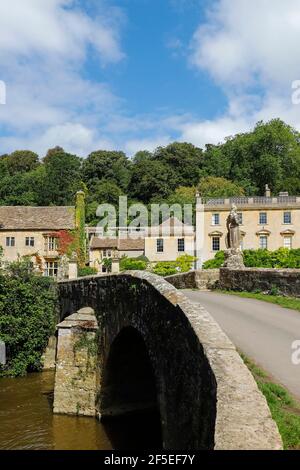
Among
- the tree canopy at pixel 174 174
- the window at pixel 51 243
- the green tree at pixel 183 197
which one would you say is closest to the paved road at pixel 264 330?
the window at pixel 51 243

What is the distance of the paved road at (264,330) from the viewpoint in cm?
881

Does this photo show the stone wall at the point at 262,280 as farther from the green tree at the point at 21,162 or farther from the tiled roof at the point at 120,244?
the green tree at the point at 21,162

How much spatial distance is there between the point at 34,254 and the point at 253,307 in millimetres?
37029

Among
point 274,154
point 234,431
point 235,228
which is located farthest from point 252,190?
point 234,431

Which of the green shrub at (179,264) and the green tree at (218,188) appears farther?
the green tree at (218,188)

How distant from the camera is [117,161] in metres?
88.8

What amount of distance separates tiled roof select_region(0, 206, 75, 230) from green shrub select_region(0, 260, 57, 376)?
23.6 meters

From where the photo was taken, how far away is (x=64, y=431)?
16609mm

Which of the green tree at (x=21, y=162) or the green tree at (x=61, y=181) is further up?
the green tree at (x=21, y=162)

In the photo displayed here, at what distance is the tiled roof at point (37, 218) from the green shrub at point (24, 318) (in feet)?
77.4

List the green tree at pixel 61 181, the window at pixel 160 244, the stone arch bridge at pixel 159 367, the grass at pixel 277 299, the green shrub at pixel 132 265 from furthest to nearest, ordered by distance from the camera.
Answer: the green tree at pixel 61 181 < the window at pixel 160 244 < the green shrub at pixel 132 265 < the grass at pixel 277 299 < the stone arch bridge at pixel 159 367

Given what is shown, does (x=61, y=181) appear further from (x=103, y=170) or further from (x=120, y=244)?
(x=120, y=244)

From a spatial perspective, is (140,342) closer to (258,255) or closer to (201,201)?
(258,255)

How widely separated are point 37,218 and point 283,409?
160 ft
